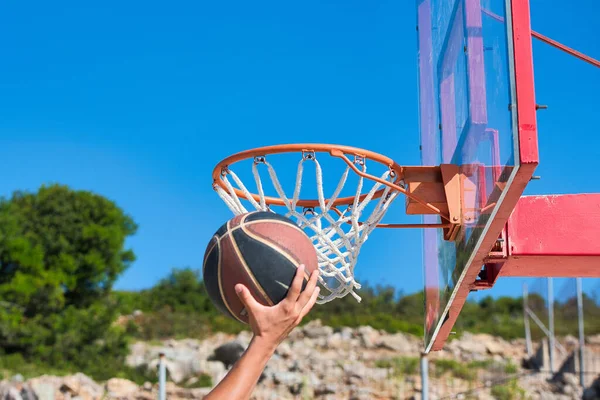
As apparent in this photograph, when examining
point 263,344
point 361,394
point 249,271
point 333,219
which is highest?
point 333,219

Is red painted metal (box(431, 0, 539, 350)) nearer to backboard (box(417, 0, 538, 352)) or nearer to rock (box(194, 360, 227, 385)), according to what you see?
backboard (box(417, 0, 538, 352))

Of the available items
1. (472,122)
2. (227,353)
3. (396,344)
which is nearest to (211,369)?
(227,353)

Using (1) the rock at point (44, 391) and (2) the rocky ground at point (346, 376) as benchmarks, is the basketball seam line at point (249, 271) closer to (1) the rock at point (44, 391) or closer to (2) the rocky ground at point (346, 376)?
(2) the rocky ground at point (346, 376)

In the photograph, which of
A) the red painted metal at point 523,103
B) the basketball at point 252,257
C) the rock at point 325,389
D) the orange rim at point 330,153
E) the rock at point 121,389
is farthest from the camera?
the rock at point 325,389

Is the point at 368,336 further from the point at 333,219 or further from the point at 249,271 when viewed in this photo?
the point at 249,271

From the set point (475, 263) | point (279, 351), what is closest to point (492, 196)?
point (475, 263)

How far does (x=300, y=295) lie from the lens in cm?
206

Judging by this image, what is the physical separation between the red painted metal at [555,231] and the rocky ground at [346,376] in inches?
344

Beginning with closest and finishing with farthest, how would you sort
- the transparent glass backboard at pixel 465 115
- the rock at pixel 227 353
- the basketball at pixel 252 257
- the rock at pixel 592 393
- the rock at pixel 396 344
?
the basketball at pixel 252 257
the transparent glass backboard at pixel 465 115
the rock at pixel 592 393
the rock at pixel 227 353
the rock at pixel 396 344

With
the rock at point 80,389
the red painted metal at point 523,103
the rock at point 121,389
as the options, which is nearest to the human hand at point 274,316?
the red painted metal at point 523,103

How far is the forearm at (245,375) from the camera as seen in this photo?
6.08ft

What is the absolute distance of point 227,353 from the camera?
1706 centimetres

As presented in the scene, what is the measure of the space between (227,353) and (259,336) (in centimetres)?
1551

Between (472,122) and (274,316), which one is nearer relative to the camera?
(274,316)
